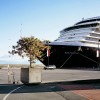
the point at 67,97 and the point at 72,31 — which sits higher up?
the point at 72,31

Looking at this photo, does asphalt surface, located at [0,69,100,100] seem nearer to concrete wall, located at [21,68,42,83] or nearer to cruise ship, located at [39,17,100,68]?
concrete wall, located at [21,68,42,83]

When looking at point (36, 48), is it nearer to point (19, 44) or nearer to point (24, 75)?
point (19, 44)

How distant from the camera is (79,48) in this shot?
2520 inches

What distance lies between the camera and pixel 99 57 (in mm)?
66312

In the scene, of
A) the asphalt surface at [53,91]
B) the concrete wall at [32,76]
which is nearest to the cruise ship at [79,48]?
the asphalt surface at [53,91]

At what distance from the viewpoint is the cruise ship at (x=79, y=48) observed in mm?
64500

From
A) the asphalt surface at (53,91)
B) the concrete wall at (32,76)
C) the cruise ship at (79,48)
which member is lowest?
the asphalt surface at (53,91)

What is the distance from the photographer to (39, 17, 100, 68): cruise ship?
64.5 meters

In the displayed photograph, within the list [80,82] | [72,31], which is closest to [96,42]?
[72,31]

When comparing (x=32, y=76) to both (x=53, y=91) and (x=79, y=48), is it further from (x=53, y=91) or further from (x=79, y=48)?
(x=79, y=48)

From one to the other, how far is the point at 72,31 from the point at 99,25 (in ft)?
23.5

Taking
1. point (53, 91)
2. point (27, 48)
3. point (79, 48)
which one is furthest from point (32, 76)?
point (79, 48)

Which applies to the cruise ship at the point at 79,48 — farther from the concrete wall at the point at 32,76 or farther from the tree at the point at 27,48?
the concrete wall at the point at 32,76

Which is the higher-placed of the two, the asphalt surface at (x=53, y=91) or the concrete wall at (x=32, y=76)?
the concrete wall at (x=32, y=76)
